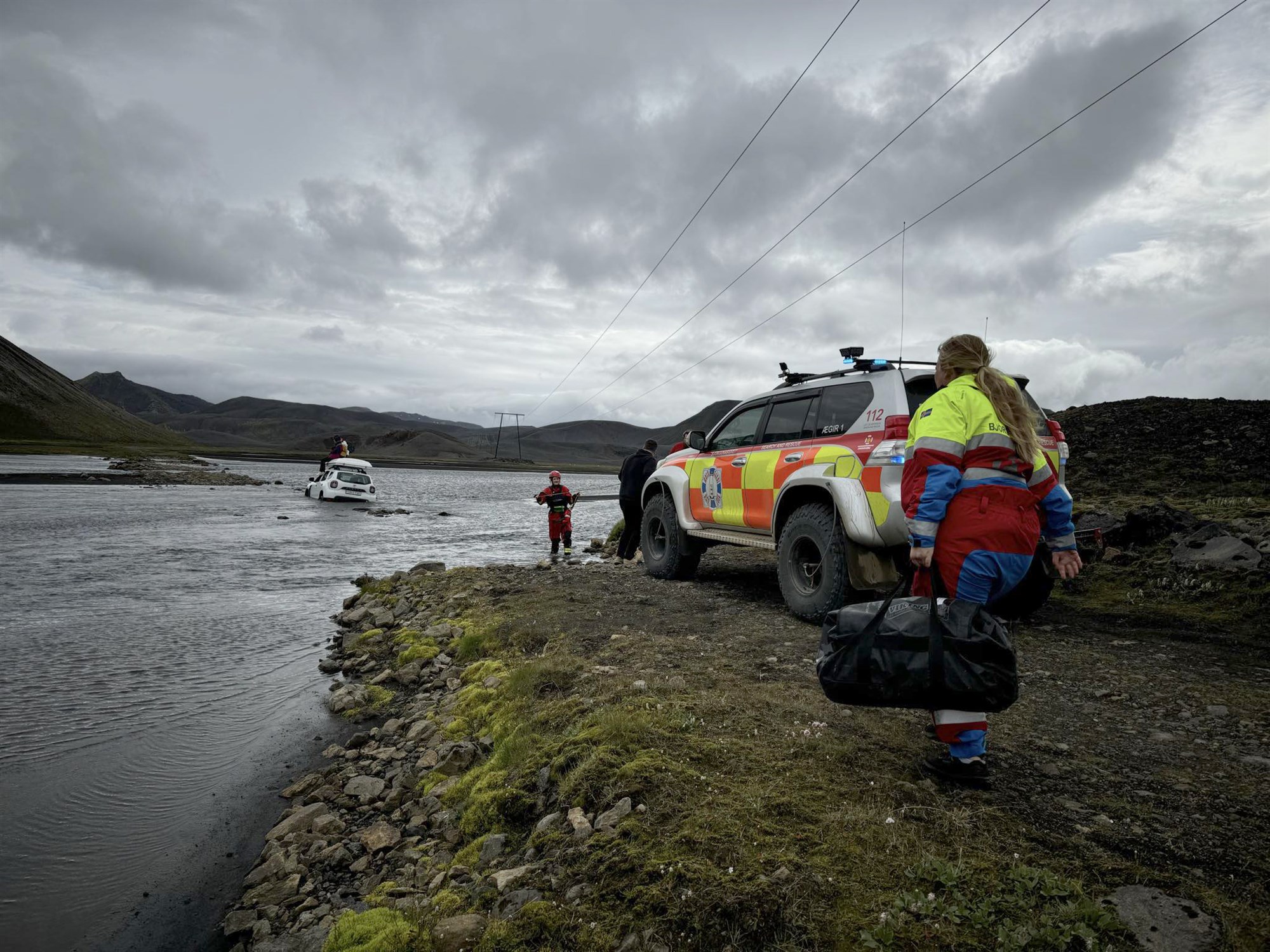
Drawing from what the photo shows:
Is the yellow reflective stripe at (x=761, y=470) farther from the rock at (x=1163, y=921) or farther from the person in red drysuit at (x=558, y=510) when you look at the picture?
the person in red drysuit at (x=558, y=510)

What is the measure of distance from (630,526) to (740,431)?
490 cm

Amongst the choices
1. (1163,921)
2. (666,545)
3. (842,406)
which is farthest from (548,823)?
(666,545)

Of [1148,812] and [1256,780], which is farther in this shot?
[1256,780]

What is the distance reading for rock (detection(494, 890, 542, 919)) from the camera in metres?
2.76

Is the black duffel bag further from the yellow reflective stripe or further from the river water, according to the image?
the yellow reflective stripe

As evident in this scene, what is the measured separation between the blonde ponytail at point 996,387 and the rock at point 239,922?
4.20m

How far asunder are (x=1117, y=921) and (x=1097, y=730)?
6.91 feet

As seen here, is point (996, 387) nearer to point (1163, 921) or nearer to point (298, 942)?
point (1163, 921)

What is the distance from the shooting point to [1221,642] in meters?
5.66

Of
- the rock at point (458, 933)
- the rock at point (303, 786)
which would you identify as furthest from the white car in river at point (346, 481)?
the rock at point (458, 933)

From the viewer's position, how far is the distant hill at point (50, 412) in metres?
127

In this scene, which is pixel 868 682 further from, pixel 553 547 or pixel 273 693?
pixel 553 547

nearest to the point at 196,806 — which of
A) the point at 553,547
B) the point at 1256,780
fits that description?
the point at 1256,780

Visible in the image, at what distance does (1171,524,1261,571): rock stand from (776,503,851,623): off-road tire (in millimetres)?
4035
